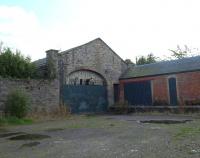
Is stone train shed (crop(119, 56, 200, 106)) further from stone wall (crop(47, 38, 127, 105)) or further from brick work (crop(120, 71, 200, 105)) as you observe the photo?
stone wall (crop(47, 38, 127, 105))

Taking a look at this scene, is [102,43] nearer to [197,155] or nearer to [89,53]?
[89,53]

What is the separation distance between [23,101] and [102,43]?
10242 mm

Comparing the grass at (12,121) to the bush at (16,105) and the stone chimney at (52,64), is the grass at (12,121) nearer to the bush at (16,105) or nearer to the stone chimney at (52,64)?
the bush at (16,105)

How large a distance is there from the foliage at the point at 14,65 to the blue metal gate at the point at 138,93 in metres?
8.50

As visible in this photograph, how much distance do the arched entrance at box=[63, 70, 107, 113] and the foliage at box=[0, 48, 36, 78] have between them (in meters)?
3.04

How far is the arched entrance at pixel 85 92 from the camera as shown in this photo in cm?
2164

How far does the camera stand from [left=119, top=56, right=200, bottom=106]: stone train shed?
20438 millimetres

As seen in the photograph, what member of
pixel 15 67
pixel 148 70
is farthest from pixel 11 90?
pixel 148 70

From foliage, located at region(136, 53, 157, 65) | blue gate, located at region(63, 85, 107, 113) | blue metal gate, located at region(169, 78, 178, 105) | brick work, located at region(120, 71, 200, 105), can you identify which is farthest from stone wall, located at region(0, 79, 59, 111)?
foliage, located at region(136, 53, 157, 65)

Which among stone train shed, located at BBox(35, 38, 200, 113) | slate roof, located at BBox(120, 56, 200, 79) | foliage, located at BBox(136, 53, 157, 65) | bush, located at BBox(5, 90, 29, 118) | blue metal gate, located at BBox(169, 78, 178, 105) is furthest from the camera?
foliage, located at BBox(136, 53, 157, 65)

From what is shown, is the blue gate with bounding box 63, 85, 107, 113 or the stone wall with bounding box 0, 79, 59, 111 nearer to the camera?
the stone wall with bounding box 0, 79, 59, 111

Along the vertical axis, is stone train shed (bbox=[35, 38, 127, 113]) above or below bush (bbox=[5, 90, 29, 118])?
above

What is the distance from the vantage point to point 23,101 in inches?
638

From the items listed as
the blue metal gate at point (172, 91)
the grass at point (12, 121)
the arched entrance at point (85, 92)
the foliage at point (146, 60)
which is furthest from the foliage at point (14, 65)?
the foliage at point (146, 60)
